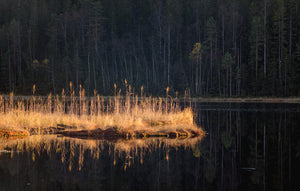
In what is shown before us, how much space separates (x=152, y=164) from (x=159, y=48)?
63836mm

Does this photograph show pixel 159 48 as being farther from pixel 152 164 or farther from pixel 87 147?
pixel 152 164

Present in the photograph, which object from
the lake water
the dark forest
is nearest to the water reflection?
the lake water

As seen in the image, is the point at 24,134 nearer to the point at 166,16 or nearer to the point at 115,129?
the point at 115,129

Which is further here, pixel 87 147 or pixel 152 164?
pixel 87 147

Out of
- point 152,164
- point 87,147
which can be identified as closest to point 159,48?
point 87,147

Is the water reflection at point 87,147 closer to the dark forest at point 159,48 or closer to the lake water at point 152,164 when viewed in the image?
the lake water at point 152,164

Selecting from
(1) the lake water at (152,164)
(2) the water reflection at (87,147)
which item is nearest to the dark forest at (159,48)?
(2) the water reflection at (87,147)

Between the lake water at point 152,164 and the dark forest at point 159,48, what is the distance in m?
46.4

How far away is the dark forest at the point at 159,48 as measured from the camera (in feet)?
204

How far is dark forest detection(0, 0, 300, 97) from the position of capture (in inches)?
2451

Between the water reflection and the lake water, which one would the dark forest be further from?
the lake water

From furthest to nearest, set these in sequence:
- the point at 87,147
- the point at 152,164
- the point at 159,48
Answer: the point at 159,48 < the point at 87,147 < the point at 152,164

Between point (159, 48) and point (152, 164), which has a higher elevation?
point (159, 48)

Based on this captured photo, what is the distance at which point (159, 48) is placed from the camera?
244 ft
